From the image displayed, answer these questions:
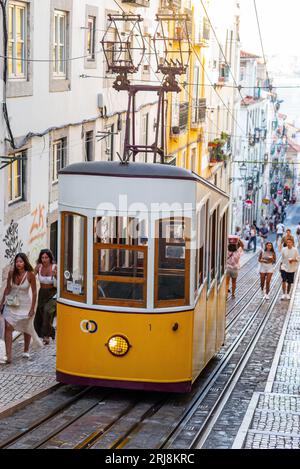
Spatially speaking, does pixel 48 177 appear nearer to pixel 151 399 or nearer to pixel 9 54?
pixel 9 54

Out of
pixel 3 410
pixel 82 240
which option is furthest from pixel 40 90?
pixel 3 410

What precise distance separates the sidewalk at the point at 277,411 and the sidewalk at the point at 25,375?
7.72 ft

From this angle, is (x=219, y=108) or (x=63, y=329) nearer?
(x=63, y=329)

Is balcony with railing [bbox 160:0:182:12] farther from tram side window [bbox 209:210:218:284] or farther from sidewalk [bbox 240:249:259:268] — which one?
tram side window [bbox 209:210:218:284]

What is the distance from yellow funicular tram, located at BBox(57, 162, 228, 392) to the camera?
1015 centimetres

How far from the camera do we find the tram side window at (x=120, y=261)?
33.3ft

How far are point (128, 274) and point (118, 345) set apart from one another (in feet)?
2.47

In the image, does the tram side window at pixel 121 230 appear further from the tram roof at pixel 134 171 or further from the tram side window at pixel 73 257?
the tram roof at pixel 134 171

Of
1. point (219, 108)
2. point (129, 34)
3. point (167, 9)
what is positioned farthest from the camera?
point (219, 108)

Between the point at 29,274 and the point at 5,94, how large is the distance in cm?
469

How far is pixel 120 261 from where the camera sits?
405 inches

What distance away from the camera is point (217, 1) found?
142 feet

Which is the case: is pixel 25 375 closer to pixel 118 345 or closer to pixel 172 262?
pixel 118 345

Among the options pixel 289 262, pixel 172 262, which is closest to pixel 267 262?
pixel 289 262
